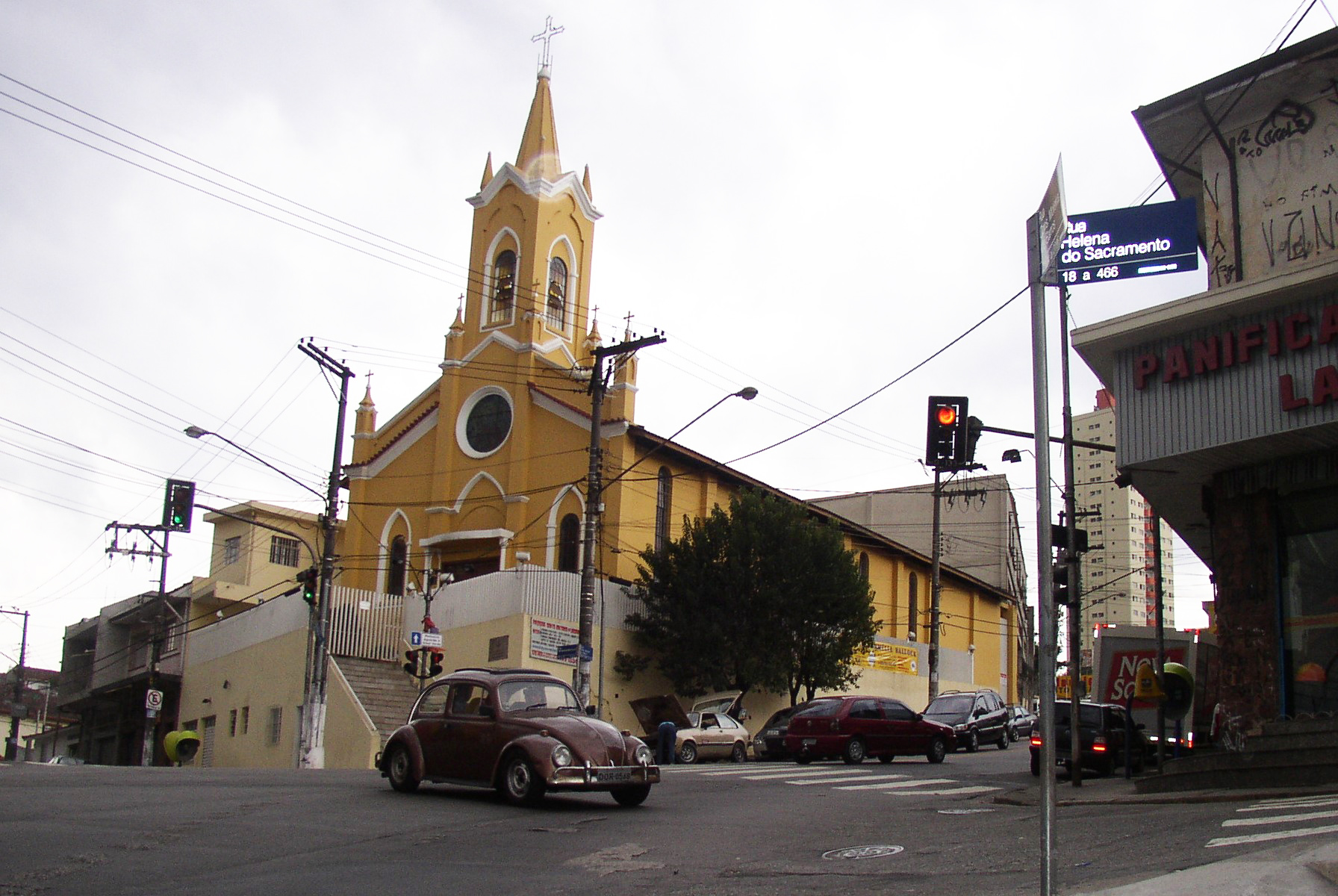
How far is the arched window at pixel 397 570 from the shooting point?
4175cm

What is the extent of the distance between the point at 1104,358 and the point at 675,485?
21.9 meters

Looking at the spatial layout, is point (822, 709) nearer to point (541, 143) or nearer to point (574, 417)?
point (574, 417)

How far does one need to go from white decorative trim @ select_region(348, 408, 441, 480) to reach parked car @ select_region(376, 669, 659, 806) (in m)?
28.3

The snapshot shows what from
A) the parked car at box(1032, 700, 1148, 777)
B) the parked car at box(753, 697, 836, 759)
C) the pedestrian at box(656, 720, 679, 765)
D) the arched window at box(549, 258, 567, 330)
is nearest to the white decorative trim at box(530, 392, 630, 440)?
the arched window at box(549, 258, 567, 330)

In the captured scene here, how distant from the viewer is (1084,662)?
99.8 metres

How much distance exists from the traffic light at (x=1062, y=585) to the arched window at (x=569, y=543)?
824 inches

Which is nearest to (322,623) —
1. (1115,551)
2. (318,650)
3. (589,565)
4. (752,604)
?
(318,650)

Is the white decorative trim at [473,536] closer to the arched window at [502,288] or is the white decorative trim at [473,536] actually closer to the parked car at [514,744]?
the arched window at [502,288]

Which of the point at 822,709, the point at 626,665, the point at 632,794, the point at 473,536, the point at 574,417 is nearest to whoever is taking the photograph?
the point at 632,794

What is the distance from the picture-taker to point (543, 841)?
11.4m

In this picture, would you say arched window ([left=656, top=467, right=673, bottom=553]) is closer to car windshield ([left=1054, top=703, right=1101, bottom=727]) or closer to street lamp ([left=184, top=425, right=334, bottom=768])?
street lamp ([left=184, top=425, right=334, bottom=768])

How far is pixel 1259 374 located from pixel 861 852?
9182 millimetres

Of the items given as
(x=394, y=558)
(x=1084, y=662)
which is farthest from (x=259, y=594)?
(x=1084, y=662)

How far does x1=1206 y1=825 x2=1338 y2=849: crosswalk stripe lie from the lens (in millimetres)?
9352
